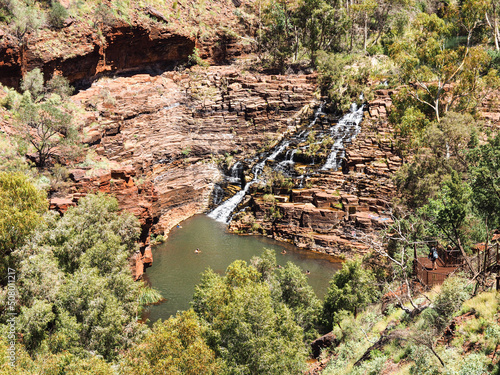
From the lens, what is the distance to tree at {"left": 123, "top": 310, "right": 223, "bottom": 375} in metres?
12.7

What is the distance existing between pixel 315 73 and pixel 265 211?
2966 cm

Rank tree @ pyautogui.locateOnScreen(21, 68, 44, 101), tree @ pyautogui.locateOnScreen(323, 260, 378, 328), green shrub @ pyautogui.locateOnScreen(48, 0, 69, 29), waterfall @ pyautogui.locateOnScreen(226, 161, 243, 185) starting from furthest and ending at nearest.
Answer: waterfall @ pyautogui.locateOnScreen(226, 161, 243, 185), green shrub @ pyautogui.locateOnScreen(48, 0, 69, 29), tree @ pyautogui.locateOnScreen(21, 68, 44, 101), tree @ pyautogui.locateOnScreen(323, 260, 378, 328)

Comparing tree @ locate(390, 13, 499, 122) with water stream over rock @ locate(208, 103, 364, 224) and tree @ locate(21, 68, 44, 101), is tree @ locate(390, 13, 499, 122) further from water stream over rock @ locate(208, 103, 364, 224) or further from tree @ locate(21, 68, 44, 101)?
tree @ locate(21, 68, 44, 101)

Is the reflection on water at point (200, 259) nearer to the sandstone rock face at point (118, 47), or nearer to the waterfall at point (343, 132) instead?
the waterfall at point (343, 132)

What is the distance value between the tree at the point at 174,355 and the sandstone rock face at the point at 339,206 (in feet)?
88.1

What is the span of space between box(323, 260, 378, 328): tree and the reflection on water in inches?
264

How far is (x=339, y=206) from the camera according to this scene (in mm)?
42125

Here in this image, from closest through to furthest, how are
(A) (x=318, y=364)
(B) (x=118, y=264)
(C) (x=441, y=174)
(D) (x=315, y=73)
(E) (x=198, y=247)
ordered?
(A) (x=318, y=364) → (B) (x=118, y=264) → (C) (x=441, y=174) → (E) (x=198, y=247) → (D) (x=315, y=73)

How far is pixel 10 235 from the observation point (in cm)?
2006

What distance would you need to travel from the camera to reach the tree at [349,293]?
23.5 meters

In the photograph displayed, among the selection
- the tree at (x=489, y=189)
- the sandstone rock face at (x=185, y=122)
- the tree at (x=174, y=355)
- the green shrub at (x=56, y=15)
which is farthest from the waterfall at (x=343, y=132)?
the green shrub at (x=56, y=15)

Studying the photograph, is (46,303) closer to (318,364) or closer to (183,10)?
(318,364)

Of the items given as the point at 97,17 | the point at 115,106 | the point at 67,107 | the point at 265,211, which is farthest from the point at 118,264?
the point at 97,17

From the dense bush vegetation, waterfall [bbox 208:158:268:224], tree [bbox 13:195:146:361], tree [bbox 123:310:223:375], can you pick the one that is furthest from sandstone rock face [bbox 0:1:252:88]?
tree [bbox 123:310:223:375]
